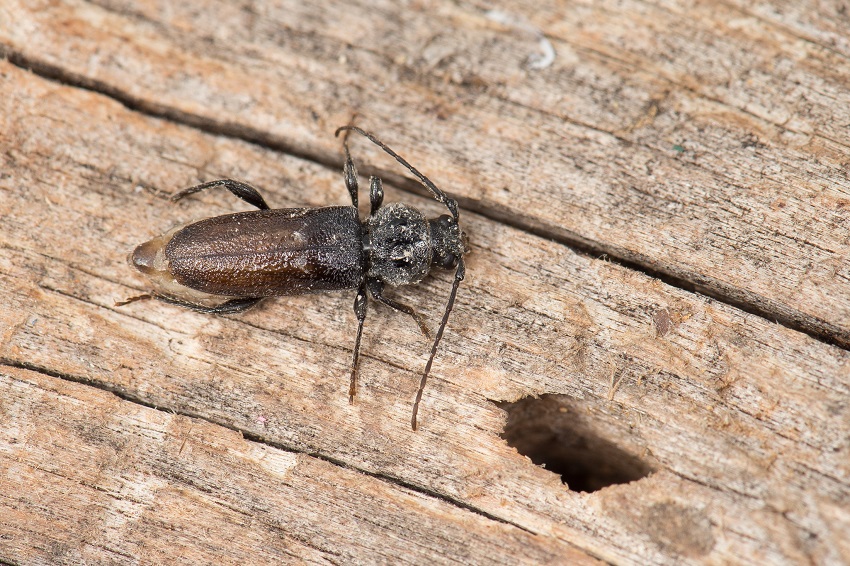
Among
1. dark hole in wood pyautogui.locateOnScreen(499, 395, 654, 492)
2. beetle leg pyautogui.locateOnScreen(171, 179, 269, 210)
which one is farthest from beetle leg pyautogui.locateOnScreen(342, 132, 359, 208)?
dark hole in wood pyautogui.locateOnScreen(499, 395, 654, 492)

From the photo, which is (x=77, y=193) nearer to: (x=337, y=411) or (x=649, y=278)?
(x=337, y=411)

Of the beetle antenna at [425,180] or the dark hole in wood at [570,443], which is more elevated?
the beetle antenna at [425,180]

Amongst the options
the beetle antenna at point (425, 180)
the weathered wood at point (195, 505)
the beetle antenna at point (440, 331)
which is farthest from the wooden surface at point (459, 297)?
the beetle antenna at point (425, 180)

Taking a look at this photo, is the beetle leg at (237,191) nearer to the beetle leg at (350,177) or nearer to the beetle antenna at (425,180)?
the beetle leg at (350,177)

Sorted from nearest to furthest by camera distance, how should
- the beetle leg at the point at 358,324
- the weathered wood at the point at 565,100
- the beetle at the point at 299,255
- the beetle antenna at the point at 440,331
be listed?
the beetle antenna at the point at 440,331
the beetle leg at the point at 358,324
the beetle at the point at 299,255
the weathered wood at the point at 565,100

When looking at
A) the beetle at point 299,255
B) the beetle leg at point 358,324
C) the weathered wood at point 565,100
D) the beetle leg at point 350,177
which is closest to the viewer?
the beetle leg at point 358,324

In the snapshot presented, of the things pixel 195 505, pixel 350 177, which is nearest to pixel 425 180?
pixel 350 177

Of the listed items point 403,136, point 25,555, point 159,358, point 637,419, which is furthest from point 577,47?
point 25,555
